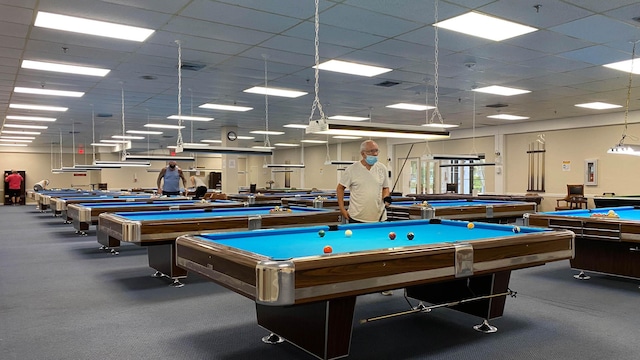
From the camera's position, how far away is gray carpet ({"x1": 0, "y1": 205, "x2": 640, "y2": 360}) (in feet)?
10.2

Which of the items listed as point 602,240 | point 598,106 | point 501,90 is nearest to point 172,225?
point 602,240

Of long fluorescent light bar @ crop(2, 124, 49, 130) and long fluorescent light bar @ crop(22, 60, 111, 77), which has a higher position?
long fluorescent light bar @ crop(22, 60, 111, 77)

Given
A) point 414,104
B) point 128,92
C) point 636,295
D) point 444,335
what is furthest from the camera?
point 414,104

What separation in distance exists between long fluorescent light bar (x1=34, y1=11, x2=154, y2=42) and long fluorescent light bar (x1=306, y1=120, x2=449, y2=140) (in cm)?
261

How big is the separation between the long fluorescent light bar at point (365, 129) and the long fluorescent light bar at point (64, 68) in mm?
4636

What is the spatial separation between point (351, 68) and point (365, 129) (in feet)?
10.5

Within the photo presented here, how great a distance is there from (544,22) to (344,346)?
4008mm

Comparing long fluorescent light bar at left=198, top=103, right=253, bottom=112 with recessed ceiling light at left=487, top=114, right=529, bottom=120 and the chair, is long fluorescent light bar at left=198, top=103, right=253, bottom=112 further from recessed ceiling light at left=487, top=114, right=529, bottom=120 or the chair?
the chair

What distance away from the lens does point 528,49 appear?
605 cm

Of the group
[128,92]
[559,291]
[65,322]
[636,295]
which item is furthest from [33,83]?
[636,295]

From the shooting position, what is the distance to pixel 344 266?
250cm

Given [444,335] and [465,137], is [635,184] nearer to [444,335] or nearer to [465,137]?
[465,137]

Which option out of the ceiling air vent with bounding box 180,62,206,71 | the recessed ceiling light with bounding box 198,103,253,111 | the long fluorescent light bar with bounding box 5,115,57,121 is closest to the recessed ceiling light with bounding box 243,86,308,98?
the ceiling air vent with bounding box 180,62,206,71

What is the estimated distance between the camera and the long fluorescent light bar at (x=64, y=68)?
6.74 meters
